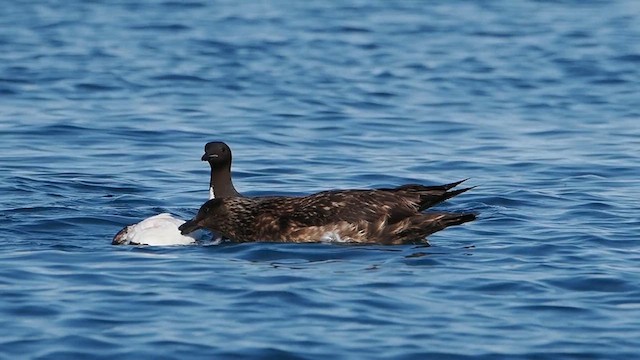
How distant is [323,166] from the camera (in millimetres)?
16297

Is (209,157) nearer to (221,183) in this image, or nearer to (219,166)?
(219,166)

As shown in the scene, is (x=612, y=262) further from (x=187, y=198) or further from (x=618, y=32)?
(x=618, y=32)

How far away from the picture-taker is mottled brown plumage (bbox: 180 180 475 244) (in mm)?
12008

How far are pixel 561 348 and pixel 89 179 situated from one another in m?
7.53

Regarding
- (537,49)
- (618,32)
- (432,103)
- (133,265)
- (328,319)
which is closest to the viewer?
(328,319)

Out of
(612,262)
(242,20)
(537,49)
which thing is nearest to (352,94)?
(537,49)

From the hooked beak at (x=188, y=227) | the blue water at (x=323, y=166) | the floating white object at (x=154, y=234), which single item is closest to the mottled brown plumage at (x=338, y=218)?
the hooked beak at (x=188, y=227)

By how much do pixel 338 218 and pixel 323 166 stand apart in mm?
4263

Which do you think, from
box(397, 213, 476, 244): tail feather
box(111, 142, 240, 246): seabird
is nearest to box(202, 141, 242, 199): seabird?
box(111, 142, 240, 246): seabird

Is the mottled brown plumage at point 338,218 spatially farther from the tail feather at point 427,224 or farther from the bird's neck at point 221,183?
the bird's neck at point 221,183

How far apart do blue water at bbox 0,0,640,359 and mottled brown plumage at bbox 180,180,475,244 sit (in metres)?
0.22

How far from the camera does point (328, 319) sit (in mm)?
9438

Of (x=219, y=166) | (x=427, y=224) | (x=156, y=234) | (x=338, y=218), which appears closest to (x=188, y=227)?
(x=156, y=234)

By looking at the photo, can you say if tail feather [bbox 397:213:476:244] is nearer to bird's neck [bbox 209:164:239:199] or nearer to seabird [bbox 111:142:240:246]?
seabird [bbox 111:142:240:246]
